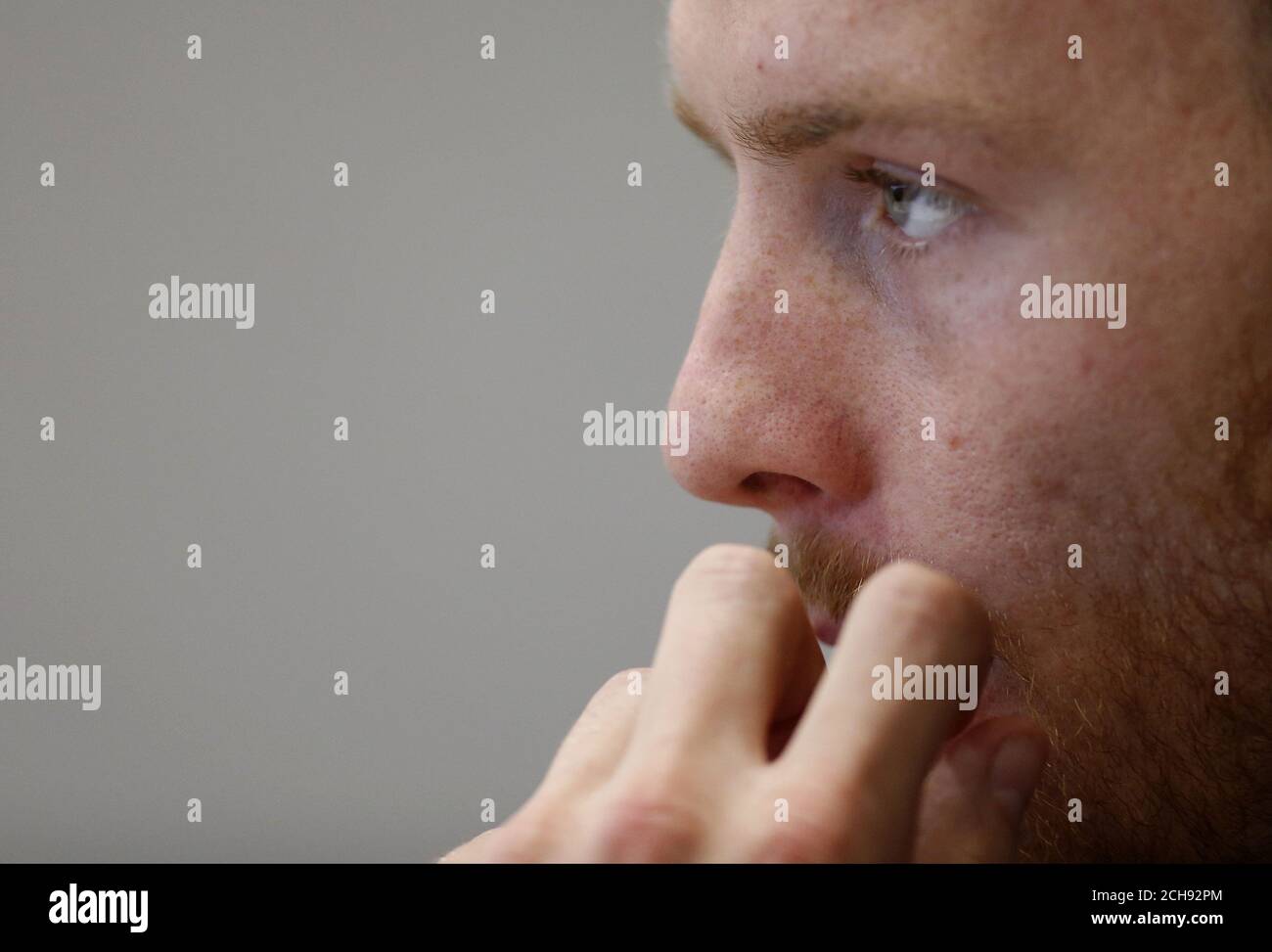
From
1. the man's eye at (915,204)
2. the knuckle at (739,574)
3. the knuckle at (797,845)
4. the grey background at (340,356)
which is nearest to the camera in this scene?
the knuckle at (797,845)

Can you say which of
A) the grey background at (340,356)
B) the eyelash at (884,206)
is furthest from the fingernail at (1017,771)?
the grey background at (340,356)

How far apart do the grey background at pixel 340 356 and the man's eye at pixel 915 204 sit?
1.21m

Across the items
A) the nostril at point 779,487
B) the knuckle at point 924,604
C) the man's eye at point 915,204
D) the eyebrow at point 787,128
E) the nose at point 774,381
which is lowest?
the knuckle at point 924,604

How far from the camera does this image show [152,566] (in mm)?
2389

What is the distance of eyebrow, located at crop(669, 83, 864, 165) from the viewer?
779mm

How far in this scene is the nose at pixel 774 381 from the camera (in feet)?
2.75

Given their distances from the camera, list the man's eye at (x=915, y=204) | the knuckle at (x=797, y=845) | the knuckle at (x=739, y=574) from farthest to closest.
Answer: the man's eye at (x=915, y=204)
the knuckle at (x=739, y=574)
the knuckle at (x=797, y=845)

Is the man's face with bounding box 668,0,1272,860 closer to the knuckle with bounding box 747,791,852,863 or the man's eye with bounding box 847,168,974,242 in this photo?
the man's eye with bounding box 847,168,974,242

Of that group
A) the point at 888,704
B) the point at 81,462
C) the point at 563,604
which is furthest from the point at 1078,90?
the point at 81,462

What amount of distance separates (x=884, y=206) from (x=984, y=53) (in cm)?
14

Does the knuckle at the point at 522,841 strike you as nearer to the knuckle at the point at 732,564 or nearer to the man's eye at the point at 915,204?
the knuckle at the point at 732,564

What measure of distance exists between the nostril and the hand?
0.53 ft
